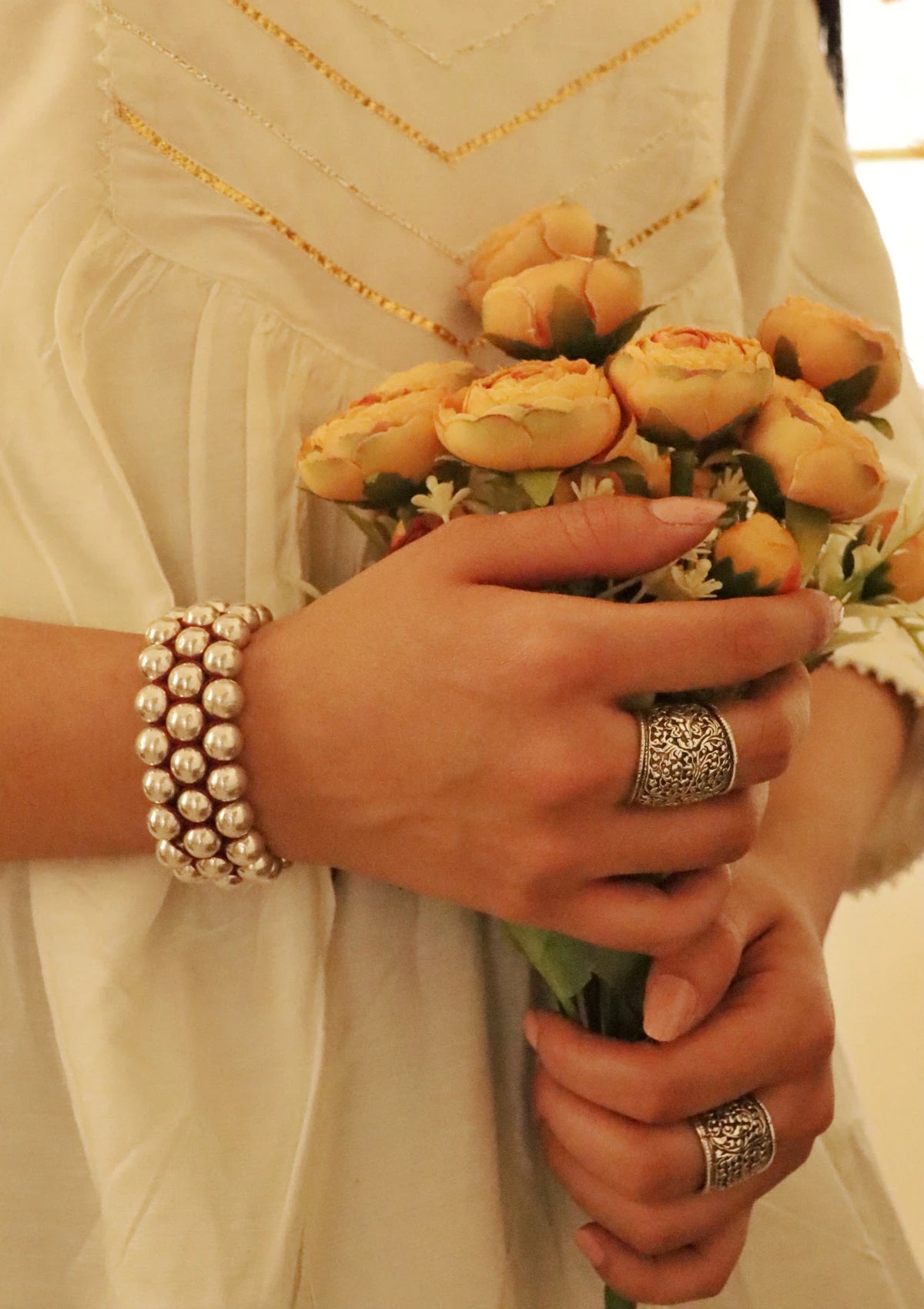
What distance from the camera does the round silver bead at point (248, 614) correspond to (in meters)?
0.46

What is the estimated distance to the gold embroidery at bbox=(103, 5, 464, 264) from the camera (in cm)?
50

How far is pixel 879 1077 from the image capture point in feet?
5.23

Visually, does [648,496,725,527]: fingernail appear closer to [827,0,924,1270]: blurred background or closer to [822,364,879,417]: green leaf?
[822,364,879,417]: green leaf

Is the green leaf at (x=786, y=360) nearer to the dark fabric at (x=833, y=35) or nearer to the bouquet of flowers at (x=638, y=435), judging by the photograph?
the bouquet of flowers at (x=638, y=435)

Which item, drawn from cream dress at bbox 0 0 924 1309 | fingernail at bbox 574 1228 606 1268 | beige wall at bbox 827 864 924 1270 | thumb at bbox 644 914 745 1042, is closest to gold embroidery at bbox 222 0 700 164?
cream dress at bbox 0 0 924 1309

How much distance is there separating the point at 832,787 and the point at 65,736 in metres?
0.46

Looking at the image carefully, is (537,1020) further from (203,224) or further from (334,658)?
(203,224)

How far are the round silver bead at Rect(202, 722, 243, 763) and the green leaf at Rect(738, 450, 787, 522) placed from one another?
24 cm

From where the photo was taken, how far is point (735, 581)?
429 millimetres

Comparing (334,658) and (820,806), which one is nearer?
(334,658)

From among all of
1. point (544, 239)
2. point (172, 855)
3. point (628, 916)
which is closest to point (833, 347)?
point (544, 239)

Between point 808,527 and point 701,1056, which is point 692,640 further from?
point 701,1056

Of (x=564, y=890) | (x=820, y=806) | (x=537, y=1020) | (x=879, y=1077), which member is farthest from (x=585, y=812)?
(x=879, y=1077)

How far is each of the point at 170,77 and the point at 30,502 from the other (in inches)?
8.9
